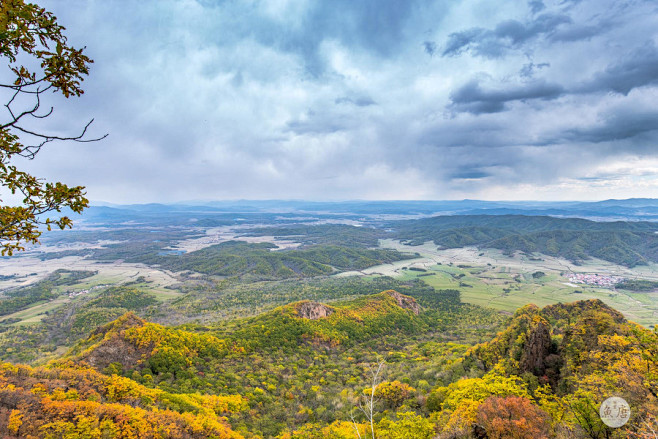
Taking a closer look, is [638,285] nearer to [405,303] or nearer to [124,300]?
[405,303]

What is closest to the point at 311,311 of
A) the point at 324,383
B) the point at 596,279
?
the point at 324,383

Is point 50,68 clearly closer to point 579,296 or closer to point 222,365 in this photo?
point 222,365

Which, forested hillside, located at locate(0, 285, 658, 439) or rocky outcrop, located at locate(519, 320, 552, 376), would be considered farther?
rocky outcrop, located at locate(519, 320, 552, 376)

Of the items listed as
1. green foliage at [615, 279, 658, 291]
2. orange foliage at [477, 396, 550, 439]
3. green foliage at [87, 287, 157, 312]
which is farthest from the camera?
green foliage at [615, 279, 658, 291]

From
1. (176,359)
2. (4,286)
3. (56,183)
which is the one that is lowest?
(4,286)

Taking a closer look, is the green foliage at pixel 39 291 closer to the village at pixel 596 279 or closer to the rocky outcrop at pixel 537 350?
the rocky outcrop at pixel 537 350

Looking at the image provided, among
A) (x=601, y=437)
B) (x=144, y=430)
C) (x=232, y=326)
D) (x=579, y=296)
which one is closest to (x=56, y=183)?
(x=144, y=430)

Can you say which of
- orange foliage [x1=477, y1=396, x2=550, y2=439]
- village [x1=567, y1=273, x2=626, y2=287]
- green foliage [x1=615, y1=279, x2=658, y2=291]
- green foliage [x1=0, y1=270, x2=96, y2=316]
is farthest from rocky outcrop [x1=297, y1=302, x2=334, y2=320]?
green foliage [x1=615, y1=279, x2=658, y2=291]

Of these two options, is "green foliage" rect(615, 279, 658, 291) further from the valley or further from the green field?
the green field
